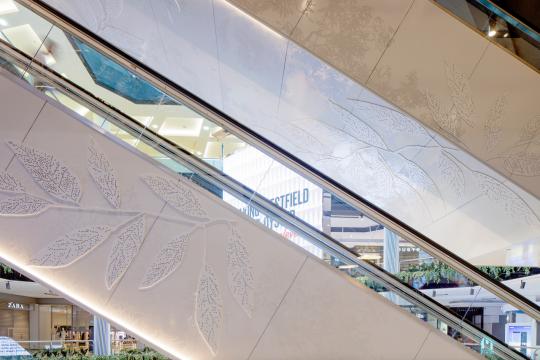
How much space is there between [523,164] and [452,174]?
562 millimetres

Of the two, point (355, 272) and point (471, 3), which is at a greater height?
point (471, 3)

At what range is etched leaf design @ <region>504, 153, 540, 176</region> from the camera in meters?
4.36

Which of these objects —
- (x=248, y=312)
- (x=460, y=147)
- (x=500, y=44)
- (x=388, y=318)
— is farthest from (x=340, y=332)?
(x=500, y=44)

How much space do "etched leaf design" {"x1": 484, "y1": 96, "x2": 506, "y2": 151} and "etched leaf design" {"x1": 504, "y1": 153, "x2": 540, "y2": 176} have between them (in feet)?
0.59

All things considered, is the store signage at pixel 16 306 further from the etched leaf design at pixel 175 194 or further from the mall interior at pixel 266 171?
the etched leaf design at pixel 175 194

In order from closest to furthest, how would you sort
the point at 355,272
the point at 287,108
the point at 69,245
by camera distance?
the point at 69,245
the point at 355,272
the point at 287,108

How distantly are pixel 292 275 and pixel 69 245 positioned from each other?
5.10 feet

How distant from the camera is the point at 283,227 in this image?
4.00m

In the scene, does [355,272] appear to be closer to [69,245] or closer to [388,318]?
[388,318]

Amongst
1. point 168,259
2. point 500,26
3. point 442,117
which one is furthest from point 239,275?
point 500,26

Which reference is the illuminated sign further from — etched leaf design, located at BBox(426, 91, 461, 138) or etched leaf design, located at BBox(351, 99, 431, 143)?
etched leaf design, located at BBox(426, 91, 461, 138)

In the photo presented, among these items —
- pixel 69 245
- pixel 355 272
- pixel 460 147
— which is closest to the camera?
pixel 69 245

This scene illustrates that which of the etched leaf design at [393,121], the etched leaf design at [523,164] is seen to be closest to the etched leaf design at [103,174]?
the etched leaf design at [393,121]

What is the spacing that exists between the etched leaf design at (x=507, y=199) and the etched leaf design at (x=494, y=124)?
0.99 ft
